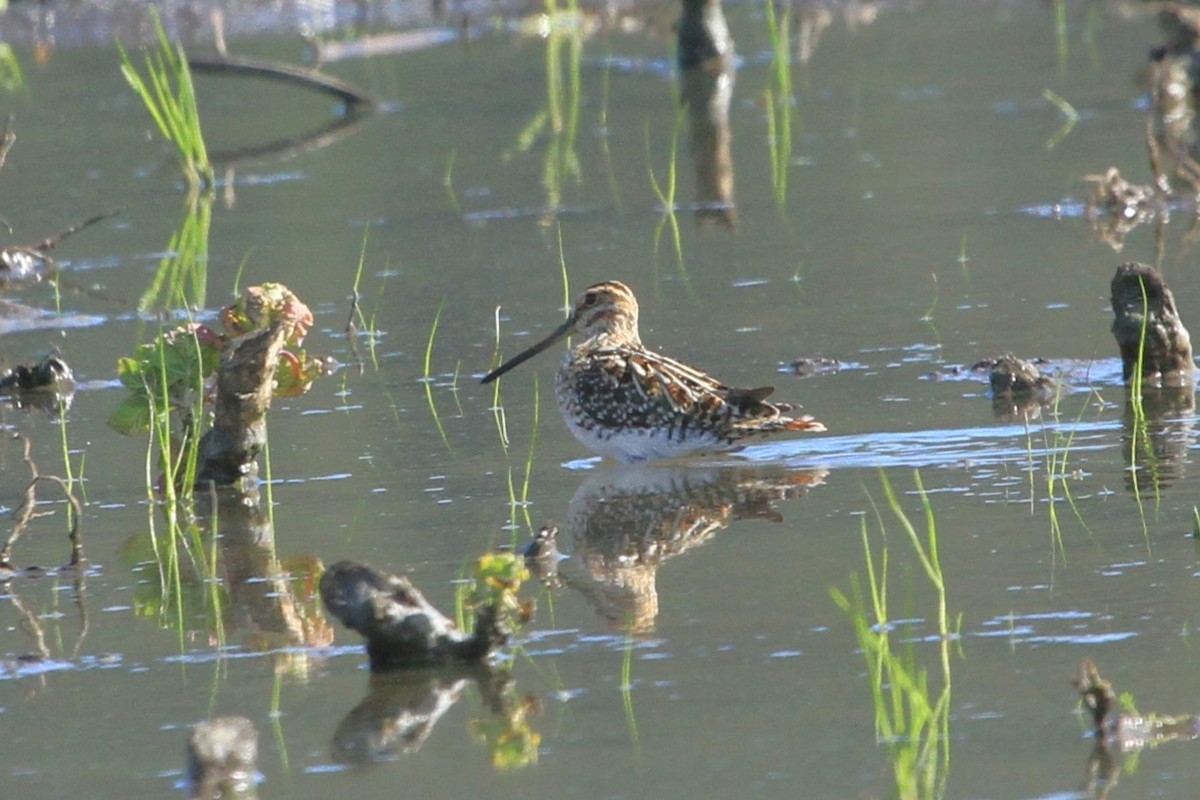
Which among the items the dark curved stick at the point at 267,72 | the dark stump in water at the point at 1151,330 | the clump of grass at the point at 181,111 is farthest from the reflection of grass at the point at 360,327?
the dark curved stick at the point at 267,72

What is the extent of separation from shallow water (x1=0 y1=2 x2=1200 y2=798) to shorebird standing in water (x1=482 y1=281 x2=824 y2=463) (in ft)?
0.34

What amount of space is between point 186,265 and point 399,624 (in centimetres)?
603

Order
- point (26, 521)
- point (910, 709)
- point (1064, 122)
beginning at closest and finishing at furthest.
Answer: point (910, 709), point (26, 521), point (1064, 122)

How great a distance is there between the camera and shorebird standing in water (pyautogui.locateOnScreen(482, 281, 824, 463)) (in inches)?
273

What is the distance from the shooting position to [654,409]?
7.10m

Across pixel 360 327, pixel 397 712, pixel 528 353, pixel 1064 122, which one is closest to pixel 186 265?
pixel 360 327

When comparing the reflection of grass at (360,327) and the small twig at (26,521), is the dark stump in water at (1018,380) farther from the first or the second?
the small twig at (26,521)

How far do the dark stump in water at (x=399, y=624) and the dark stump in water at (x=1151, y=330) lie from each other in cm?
342

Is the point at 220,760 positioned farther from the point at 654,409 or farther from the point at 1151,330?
the point at 1151,330

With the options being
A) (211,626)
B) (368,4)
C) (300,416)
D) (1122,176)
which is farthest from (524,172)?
(368,4)

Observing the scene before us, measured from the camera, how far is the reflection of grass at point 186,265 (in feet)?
32.3

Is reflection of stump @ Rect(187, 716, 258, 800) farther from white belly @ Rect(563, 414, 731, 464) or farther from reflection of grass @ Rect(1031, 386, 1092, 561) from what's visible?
white belly @ Rect(563, 414, 731, 464)

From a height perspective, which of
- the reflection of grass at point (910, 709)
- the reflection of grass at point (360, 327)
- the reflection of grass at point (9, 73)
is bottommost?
the reflection of grass at point (360, 327)

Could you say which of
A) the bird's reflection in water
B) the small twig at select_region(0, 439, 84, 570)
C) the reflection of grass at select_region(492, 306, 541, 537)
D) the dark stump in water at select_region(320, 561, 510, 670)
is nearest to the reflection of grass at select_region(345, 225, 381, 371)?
the reflection of grass at select_region(492, 306, 541, 537)
